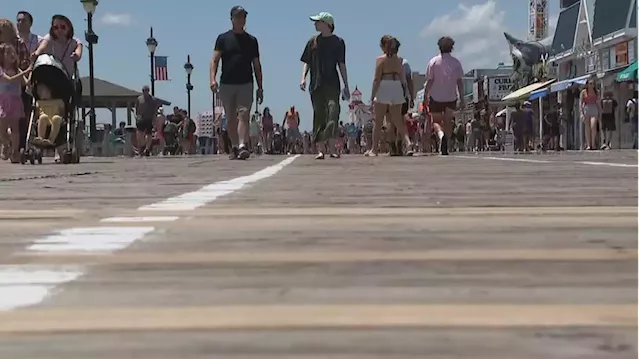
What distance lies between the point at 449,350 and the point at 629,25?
141 ft

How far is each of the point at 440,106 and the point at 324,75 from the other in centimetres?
320

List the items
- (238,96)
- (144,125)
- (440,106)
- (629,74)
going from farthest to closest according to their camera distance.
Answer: (629,74) → (144,125) → (440,106) → (238,96)

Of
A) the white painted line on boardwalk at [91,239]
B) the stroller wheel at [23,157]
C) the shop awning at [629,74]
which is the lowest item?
the white painted line on boardwalk at [91,239]

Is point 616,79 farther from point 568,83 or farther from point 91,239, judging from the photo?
point 91,239

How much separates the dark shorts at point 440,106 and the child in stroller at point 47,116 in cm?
627

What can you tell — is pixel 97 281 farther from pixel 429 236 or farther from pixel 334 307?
pixel 429 236

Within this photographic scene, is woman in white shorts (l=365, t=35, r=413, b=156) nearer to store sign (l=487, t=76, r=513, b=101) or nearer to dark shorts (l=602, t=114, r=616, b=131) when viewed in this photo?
dark shorts (l=602, t=114, r=616, b=131)

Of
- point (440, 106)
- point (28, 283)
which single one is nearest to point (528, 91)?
point (440, 106)

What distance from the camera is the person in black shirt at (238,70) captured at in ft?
38.2

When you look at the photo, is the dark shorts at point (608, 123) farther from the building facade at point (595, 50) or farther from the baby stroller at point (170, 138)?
the baby stroller at point (170, 138)

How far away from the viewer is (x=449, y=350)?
1.12 meters

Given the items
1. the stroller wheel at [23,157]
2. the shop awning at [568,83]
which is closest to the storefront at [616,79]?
the shop awning at [568,83]

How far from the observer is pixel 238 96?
38.6 feet

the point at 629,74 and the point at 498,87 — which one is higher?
the point at 498,87
